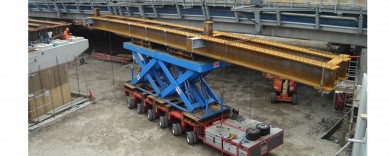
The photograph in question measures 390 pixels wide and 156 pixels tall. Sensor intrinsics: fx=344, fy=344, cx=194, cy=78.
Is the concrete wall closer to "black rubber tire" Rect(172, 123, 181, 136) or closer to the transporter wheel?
"black rubber tire" Rect(172, 123, 181, 136)

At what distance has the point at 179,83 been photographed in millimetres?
12281

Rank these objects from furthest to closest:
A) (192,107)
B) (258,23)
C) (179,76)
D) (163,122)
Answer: (258,23)
(163,122)
(179,76)
(192,107)

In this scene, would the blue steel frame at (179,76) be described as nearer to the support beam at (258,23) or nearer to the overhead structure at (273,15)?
the overhead structure at (273,15)

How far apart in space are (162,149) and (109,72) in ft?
35.8

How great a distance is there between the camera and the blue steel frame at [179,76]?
11438mm

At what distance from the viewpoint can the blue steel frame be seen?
11438 millimetres

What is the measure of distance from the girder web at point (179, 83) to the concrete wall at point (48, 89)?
3709 mm

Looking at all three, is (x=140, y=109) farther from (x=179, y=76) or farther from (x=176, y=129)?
(x=179, y=76)

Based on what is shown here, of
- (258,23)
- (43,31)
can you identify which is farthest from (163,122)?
(43,31)

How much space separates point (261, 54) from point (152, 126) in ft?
19.7

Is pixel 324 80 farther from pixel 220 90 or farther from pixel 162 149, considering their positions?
pixel 220 90

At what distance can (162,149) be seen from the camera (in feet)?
38.1

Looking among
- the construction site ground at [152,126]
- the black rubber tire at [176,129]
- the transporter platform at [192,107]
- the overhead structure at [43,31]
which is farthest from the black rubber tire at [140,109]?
the overhead structure at [43,31]

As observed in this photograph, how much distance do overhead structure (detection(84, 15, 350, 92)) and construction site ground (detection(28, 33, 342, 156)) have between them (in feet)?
10.9
